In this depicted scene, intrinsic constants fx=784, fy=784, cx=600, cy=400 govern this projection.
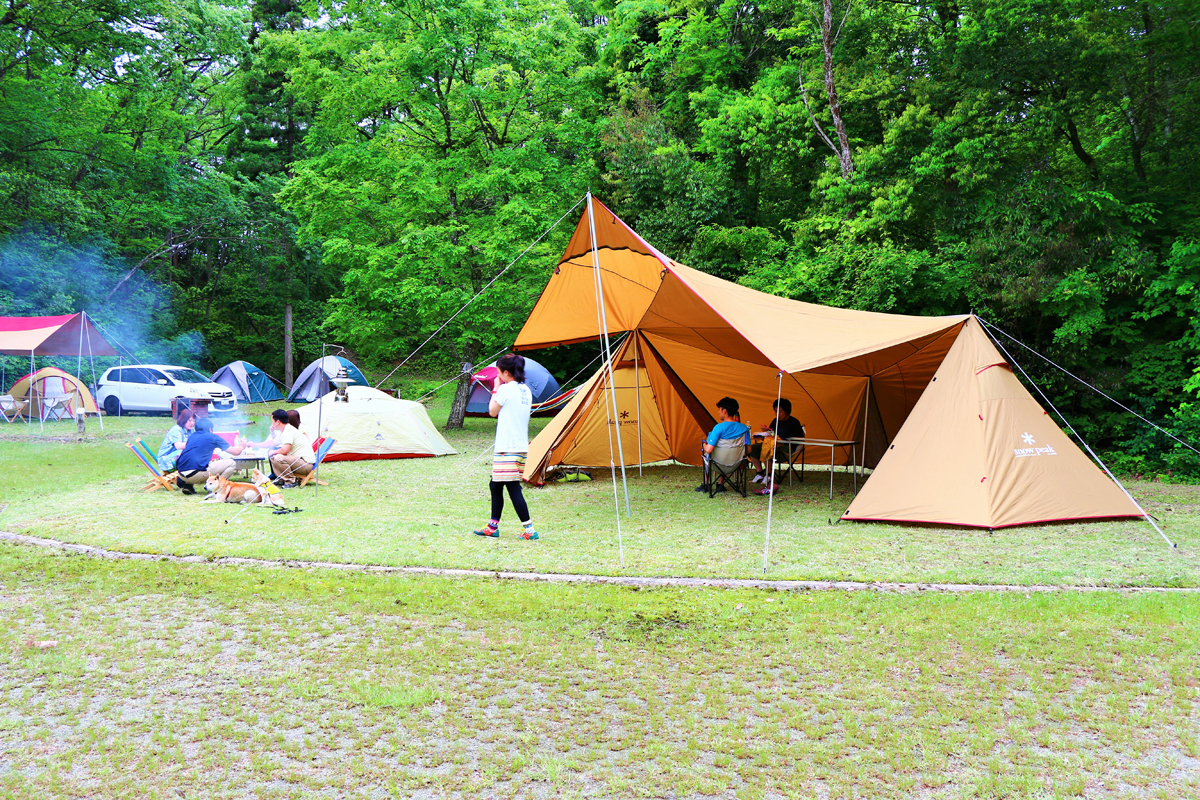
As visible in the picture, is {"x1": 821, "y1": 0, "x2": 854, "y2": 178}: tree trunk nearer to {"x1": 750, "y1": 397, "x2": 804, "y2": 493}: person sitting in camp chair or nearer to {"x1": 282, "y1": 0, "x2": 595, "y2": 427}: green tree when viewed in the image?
{"x1": 282, "y1": 0, "x2": 595, "y2": 427}: green tree

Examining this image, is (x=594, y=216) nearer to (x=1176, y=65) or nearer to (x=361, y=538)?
(x=361, y=538)

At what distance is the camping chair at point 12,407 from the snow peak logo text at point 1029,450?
18642 mm

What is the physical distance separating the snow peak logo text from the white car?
1701cm

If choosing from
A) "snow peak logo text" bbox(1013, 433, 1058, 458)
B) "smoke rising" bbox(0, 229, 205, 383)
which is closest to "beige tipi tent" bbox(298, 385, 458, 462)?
"snow peak logo text" bbox(1013, 433, 1058, 458)

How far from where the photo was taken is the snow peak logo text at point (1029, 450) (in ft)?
21.6

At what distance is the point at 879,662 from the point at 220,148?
29.4 meters

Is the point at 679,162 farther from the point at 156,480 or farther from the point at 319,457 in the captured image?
the point at 156,480

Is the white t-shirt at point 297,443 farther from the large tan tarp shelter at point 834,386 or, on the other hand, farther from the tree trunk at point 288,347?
the tree trunk at point 288,347

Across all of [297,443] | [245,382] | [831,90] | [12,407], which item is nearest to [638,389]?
[297,443]

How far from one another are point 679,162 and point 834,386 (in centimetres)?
719

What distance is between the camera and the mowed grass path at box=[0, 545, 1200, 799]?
8.25ft

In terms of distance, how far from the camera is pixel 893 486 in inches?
266

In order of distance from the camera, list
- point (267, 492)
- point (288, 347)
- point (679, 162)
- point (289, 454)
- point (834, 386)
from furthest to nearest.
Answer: point (288, 347), point (679, 162), point (834, 386), point (289, 454), point (267, 492)

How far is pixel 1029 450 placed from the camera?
6.60m
